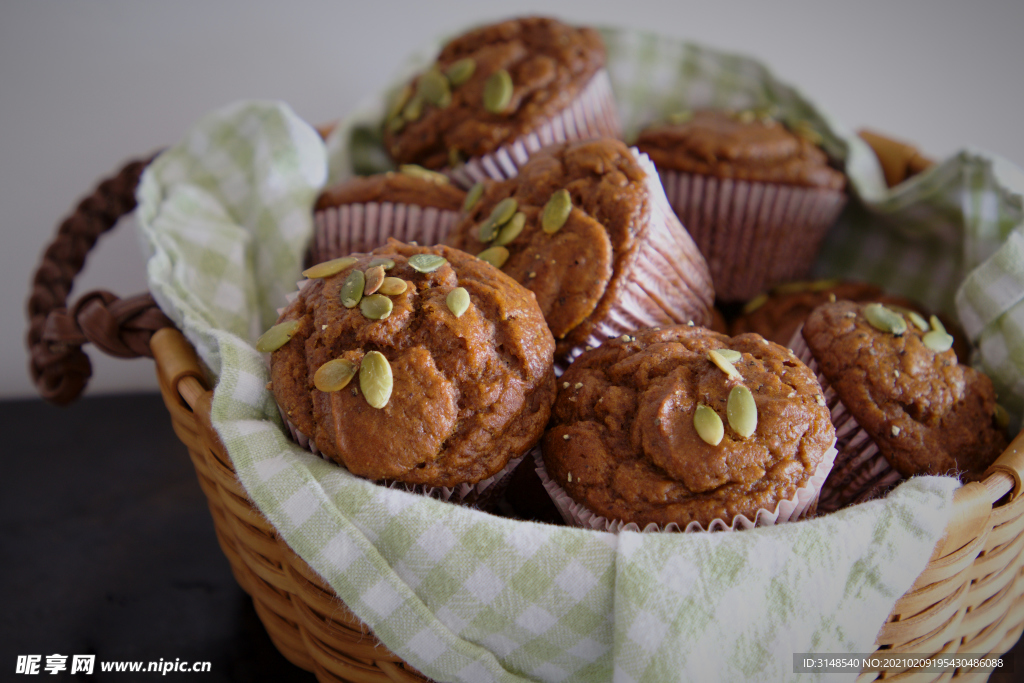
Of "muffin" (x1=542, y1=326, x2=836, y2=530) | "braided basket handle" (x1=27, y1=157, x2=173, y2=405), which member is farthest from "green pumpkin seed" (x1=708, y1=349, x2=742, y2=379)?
"braided basket handle" (x1=27, y1=157, x2=173, y2=405)

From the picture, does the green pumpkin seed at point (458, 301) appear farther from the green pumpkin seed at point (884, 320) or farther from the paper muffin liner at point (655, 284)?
the green pumpkin seed at point (884, 320)

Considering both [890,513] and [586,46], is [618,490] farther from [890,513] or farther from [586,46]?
[586,46]

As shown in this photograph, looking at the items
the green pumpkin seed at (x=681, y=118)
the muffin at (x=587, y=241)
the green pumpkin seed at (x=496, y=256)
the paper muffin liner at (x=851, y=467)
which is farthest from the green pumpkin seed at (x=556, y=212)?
the green pumpkin seed at (x=681, y=118)

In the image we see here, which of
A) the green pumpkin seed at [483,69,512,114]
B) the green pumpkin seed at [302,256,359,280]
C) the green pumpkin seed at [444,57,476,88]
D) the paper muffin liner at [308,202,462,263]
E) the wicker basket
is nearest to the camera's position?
the wicker basket

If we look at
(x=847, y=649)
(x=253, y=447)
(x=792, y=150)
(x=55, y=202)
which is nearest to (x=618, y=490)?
(x=847, y=649)

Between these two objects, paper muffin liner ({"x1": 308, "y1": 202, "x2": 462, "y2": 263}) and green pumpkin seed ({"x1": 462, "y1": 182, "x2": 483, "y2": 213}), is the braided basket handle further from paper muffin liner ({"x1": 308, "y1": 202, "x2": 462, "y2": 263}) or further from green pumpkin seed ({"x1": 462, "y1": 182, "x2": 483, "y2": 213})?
green pumpkin seed ({"x1": 462, "y1": 182, "x2": 483, "y2": 213})

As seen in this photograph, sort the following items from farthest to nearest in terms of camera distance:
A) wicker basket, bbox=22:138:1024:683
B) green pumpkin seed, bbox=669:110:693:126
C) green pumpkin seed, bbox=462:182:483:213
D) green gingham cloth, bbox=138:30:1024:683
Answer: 1. green pumpkin seed, bbox=669:110:693:126
2. green pumpkin seed, bbox=462:182:483:213
3. wicker basket, bbox=22:138:1024:683
4. green gingham cloth, bbox=138:30:1024:683

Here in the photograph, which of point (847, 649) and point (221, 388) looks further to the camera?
point (221, 388)
